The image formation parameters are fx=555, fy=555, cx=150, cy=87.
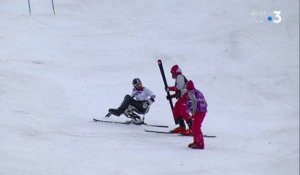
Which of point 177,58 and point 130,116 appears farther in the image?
point 177,58

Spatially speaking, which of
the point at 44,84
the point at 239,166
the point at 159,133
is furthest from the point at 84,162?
the point at 44,84

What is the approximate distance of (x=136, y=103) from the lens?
46.2 ft

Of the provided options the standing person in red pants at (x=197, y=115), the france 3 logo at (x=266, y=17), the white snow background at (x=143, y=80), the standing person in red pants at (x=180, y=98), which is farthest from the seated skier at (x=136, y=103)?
the france 3 logo at (x=266, y=17)

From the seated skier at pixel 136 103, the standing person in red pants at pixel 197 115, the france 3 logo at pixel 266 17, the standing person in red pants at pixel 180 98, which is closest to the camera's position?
the standing person in red pants at pixel 197 115

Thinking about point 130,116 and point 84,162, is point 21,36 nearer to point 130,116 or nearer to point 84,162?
point 130,116

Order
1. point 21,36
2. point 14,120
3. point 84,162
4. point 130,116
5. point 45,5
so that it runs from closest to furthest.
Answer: point 84,162
point 14,120
point 130,116
point 21,36
point 45,5

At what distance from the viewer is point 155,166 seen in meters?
10.2

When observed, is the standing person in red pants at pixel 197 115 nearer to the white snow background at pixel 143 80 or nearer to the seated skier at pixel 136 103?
the white snow background at pixel 143 80

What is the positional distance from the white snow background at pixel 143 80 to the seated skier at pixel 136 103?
1.30 ft

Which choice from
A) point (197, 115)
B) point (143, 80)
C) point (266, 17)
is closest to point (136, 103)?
point (197, 115)

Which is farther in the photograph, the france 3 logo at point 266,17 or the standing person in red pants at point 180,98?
the france 3 logo at point 266,17

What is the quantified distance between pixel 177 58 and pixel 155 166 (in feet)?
40.6

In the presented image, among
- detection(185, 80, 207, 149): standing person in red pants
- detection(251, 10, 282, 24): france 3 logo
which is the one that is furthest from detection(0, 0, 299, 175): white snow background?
detection(185, 80, 207, 149): standing person in red pants

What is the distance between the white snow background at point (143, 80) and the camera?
10.7 metres
